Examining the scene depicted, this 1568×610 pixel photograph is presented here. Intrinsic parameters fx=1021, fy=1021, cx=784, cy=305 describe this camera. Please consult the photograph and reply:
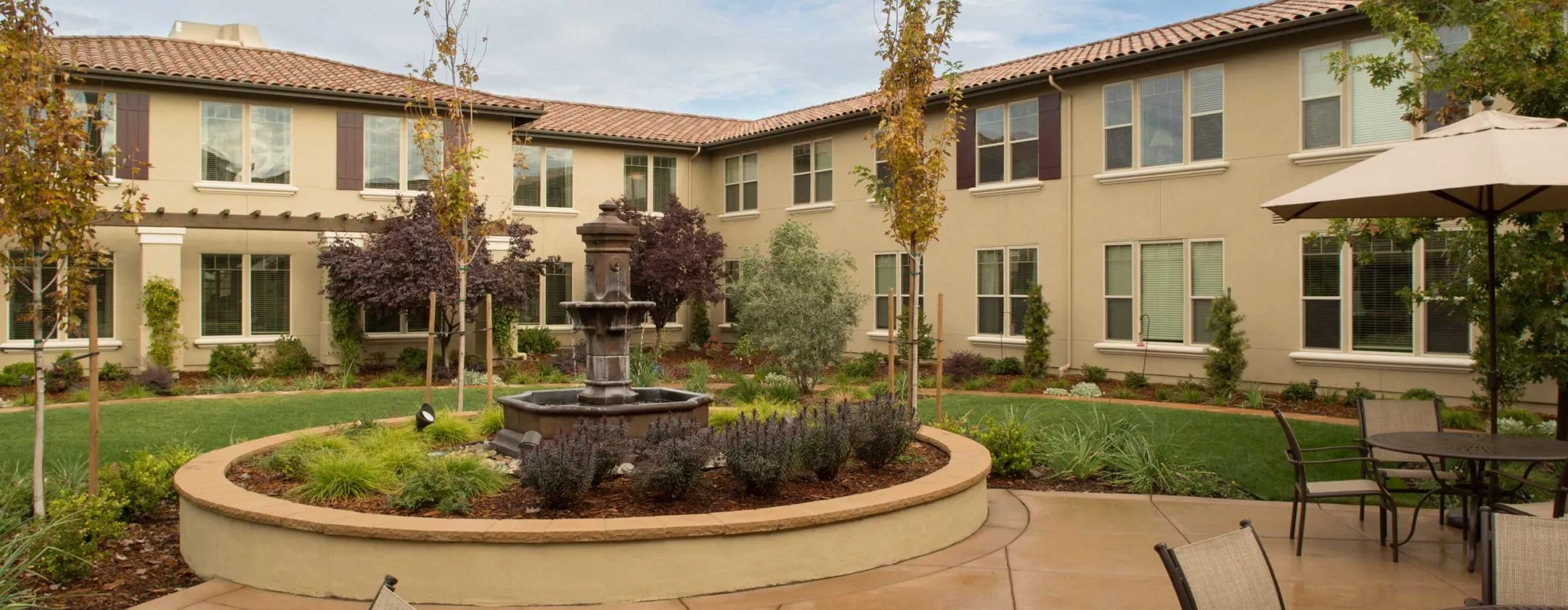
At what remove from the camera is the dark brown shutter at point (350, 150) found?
839 inches

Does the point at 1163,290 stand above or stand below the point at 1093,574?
above

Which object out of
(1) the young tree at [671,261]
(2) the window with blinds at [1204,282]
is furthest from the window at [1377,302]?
(1) the young tree at [671,261]

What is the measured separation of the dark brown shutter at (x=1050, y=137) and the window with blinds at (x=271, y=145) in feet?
49.3

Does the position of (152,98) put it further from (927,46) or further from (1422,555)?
(1422,555)

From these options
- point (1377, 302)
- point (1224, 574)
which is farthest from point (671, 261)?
point (1224, 574)

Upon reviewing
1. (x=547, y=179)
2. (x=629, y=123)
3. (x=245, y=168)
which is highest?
(x=629, y=123)

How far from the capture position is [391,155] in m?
22.0

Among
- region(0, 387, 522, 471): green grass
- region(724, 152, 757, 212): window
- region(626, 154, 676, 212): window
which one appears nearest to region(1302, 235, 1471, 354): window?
region(0, 387, 522, 471): green grass

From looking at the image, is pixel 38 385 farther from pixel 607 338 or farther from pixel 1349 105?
pixel 1349 105

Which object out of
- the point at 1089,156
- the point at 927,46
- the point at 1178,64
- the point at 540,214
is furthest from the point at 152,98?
the point at 1178,64

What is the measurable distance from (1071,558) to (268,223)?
1813 centimetres

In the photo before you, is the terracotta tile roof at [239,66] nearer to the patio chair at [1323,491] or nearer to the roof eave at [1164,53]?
the roof eave at [1164,53]

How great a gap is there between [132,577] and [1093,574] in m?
6.08

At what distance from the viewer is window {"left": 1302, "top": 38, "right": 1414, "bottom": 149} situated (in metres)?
14.8
